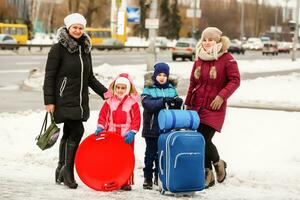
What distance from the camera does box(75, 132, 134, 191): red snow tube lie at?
6668 mm

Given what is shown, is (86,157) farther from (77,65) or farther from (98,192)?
(77,65)

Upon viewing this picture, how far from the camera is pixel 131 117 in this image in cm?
668

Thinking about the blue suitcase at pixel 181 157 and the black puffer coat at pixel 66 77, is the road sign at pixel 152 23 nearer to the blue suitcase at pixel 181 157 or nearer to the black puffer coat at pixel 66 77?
the black puffer coat at pixel 66 77

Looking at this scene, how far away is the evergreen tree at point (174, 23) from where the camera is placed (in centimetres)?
11544

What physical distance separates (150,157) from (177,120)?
25.5 inches

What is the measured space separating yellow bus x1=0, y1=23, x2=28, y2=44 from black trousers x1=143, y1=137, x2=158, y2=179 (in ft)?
197

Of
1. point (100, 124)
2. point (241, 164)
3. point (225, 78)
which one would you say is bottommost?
point (241, 164)

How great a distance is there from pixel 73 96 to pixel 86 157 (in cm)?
64

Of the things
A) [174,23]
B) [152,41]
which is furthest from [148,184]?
[174,23]

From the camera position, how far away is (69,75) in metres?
6.60

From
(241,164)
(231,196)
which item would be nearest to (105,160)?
(231,196)

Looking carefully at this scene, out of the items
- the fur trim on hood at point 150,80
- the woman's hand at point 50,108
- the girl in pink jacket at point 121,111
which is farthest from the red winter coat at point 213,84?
the woman's hand at point 50,108

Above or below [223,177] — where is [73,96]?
above

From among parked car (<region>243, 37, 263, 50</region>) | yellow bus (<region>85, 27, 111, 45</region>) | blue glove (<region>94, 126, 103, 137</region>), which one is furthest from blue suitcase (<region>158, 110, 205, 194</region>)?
parked car (<region>243, 37, 263, 50</region>)
